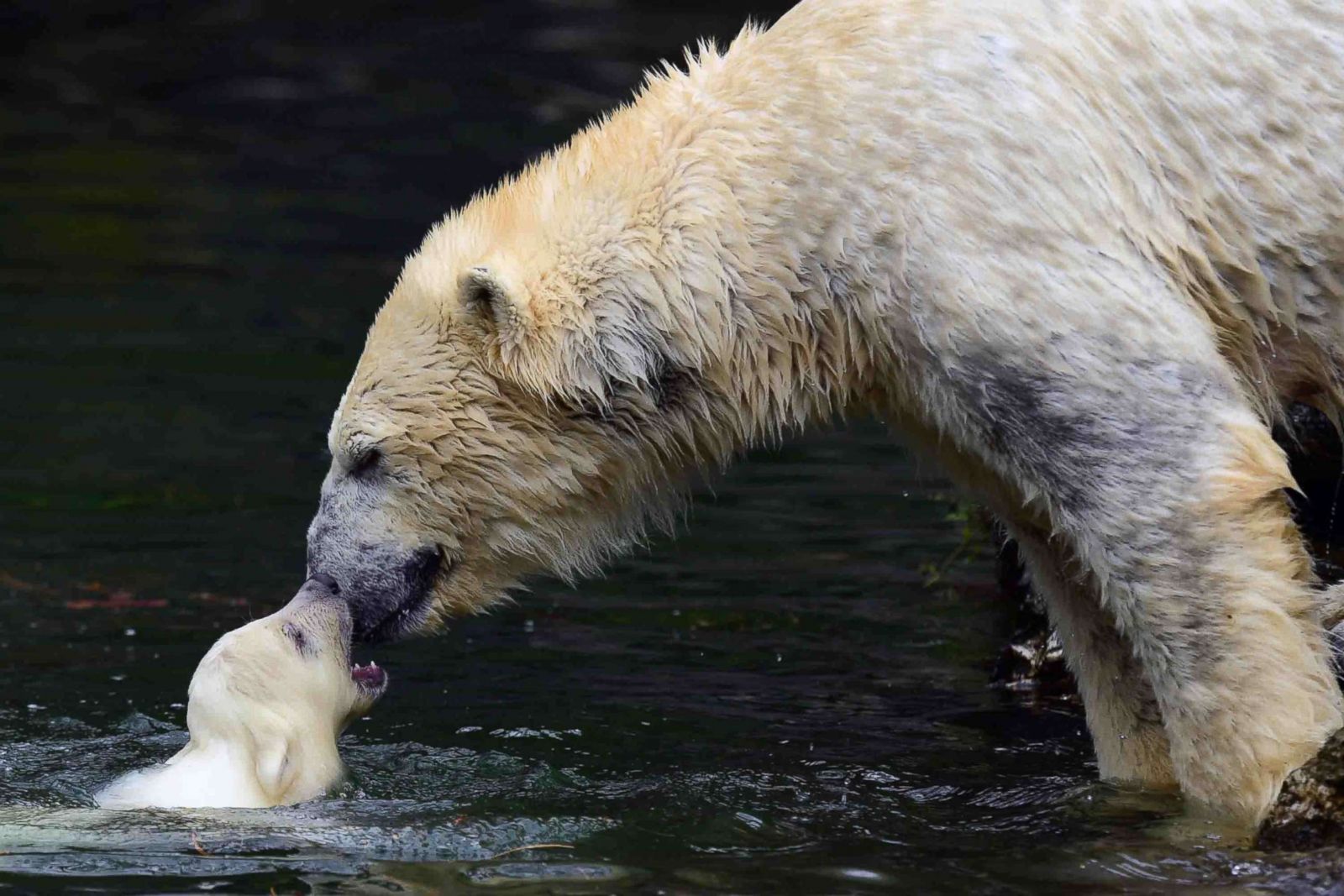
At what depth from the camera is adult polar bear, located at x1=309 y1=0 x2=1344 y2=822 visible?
436 cm

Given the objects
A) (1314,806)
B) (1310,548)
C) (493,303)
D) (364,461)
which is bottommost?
(1314,806)

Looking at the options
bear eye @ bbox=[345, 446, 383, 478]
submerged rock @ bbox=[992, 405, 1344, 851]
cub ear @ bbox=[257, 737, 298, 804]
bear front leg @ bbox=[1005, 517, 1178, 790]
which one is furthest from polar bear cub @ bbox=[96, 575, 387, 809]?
A: submerged rock @ bbox=[992, 405, 1344, 851]

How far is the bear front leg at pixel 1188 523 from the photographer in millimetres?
4332

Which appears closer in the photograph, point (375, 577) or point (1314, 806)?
point (1314, 806)

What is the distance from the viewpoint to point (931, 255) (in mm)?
4395

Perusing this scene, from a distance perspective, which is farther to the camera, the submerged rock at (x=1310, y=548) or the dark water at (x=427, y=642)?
the submerged rock at (x=1310, y=548)

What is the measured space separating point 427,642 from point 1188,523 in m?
3.63

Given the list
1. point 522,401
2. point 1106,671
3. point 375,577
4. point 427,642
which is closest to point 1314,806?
point 1106,671

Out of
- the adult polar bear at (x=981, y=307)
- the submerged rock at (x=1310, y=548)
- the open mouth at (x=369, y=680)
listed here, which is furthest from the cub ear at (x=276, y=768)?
the submerged rock at (x=1310, y=548)

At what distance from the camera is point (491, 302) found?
4789mm

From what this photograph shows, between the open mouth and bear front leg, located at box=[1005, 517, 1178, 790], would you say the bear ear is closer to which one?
the open mouth

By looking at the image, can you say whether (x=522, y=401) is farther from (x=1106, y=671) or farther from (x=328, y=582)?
(x=1106, y=671)

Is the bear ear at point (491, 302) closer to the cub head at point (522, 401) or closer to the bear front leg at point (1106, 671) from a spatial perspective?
the cub head at point (522, 401)

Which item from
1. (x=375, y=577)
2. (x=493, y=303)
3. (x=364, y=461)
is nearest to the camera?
(x=493, y=303)
